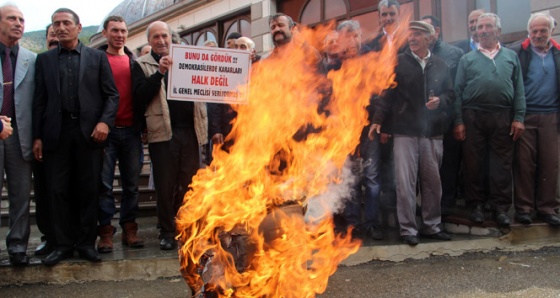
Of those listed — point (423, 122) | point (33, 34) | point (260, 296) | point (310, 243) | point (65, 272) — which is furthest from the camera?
point (33, 34)

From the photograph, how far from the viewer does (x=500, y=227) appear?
604 centimetres

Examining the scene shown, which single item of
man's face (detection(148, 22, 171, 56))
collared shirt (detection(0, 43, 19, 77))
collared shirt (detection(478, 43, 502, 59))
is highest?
man's face (detection(148, 22, 171, 56))

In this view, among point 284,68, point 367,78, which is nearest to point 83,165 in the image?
point 284,68

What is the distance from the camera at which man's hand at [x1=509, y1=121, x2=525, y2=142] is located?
6125mm

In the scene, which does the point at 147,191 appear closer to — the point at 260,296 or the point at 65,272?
the point at 65,272

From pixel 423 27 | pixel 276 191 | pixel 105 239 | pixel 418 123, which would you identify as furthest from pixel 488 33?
pixel 105 239

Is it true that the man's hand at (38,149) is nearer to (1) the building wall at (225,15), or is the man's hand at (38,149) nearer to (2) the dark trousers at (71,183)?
(2) the dark trousers at (71,183)

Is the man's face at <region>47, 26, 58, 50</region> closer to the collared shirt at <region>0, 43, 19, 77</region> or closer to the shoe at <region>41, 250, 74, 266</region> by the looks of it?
the collared shirt at <region>0, 43, 19, 77</region>

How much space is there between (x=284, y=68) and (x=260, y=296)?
2726 mm

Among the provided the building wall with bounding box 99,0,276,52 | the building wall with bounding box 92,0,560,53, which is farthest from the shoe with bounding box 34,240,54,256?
the building wall with bounding box 99,0,276,52

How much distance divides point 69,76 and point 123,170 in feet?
3.92

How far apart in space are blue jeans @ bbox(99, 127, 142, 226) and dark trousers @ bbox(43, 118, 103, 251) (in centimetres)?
36

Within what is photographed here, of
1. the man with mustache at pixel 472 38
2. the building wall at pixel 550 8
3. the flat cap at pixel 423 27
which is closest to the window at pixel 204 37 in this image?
the building wall at pixel 550 8

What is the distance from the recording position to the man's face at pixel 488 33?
6.26m
